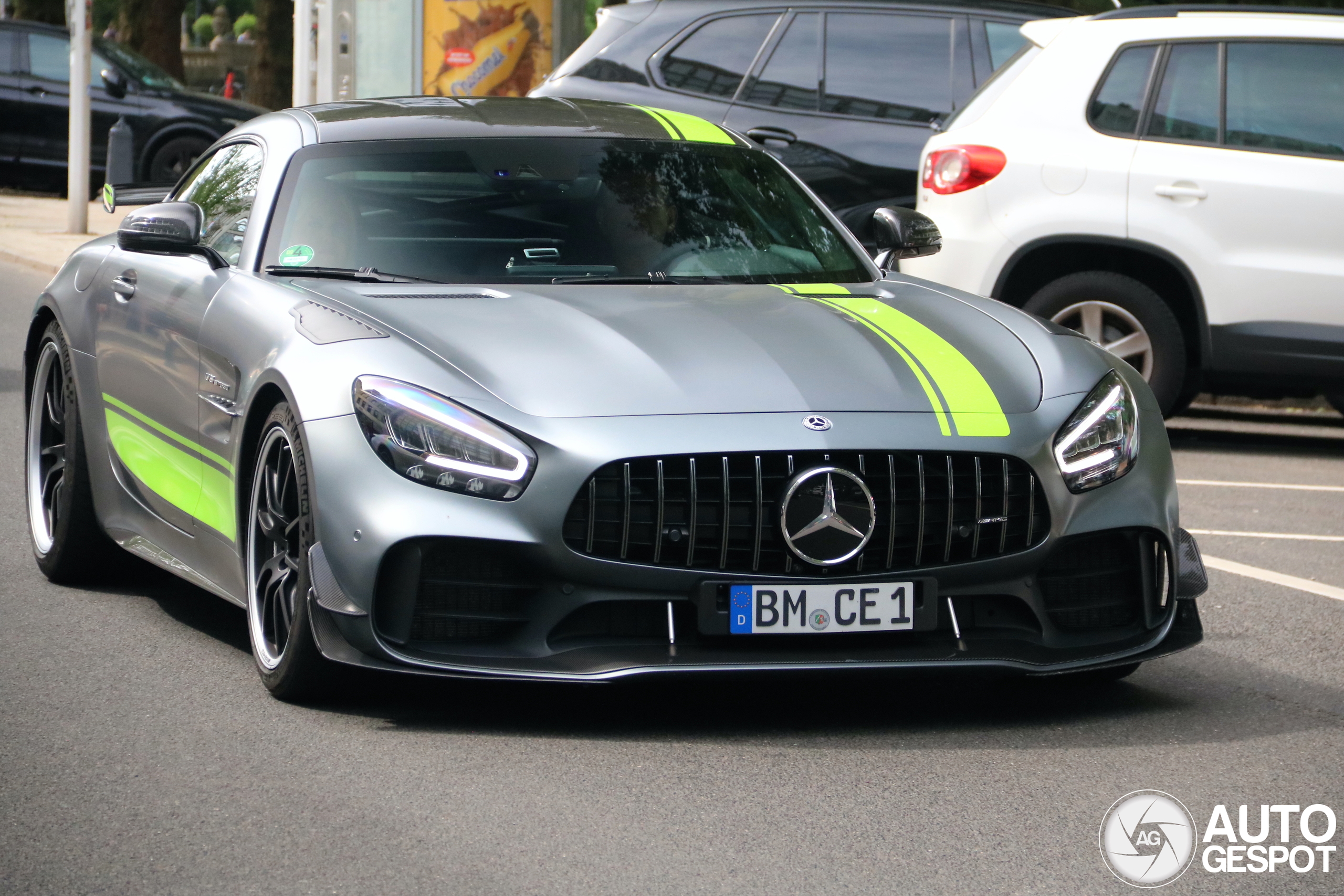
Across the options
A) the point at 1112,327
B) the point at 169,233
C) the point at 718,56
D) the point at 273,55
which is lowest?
the point at 273,55

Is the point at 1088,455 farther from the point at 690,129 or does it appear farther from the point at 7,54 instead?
the point at 7,54

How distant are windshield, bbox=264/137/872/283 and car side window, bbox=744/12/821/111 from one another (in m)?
5.10

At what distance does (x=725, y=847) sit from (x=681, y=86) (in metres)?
7.84

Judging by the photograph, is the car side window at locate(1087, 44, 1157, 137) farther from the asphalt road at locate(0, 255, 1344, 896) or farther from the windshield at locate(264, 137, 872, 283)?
the asphalt road at locate(0, 255, 1344, 896)

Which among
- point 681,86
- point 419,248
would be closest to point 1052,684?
point 419,248

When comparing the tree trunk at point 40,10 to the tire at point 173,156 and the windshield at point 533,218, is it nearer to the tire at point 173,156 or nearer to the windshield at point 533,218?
the tire at point 173,156

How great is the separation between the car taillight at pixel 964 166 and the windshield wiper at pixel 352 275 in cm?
491

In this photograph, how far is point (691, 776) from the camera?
14.0ft

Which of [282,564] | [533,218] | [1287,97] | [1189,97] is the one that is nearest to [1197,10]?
[1189,97]

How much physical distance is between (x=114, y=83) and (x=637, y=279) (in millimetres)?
19298

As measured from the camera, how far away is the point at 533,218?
564cm

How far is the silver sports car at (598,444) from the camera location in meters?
4.43

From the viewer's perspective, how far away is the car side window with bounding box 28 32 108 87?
968 inches

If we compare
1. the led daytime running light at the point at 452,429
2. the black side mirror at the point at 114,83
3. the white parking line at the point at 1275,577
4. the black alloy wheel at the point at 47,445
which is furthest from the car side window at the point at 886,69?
the black side mirror at the point at 114,83
